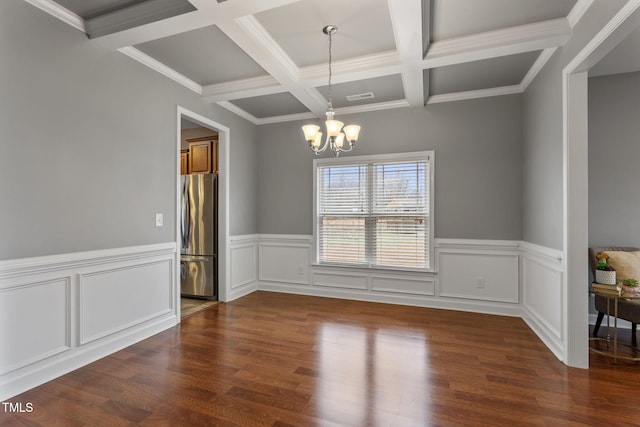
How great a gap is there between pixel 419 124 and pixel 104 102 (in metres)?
3.59

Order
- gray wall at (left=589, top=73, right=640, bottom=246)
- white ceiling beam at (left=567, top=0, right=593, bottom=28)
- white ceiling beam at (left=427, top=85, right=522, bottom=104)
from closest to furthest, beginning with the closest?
white ceiling beam at (left=567, top=0, right=593, bottom=28)
gray wall at (left=589, top=73, right=640, bottom=246)
white ceiling beam at (left=427, top=85, right=522, bottom=104)

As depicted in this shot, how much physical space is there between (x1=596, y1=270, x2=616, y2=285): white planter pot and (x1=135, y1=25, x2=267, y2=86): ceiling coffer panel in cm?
383

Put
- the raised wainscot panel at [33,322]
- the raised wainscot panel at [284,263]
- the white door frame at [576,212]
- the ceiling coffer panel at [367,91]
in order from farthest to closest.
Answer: the raised wainscot panel at [284,263]
the ceiling coffer panel at [367,91]
the white door frame at [576,212]
the raised wainscot panel at [33,322]

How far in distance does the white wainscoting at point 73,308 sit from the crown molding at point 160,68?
1858 millimetres

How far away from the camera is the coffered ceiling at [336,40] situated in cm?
234

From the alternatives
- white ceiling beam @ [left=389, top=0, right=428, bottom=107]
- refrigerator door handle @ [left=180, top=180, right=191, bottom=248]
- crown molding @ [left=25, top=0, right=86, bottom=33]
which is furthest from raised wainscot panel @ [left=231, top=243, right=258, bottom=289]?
white ceiling beam @ [left=389, top=0, right=428, bottom=107]

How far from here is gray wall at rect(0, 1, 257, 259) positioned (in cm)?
218

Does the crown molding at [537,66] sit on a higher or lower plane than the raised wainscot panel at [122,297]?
higher

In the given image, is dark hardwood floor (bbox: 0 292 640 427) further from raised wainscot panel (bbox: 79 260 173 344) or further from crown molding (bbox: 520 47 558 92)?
crown molding (bbox: 520 47 558 92)

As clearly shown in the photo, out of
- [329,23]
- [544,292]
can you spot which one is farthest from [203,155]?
[544,292]

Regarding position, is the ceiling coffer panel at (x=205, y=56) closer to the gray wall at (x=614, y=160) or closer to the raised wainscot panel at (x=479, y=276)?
the raised wainscot panel at (x=479, y=276)

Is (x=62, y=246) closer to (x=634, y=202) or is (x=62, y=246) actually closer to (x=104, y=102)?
(x=104, y=102)

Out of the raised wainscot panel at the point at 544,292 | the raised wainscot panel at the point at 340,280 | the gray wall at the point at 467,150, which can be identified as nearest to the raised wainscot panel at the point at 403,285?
the raised wainscot panel at the point at 340,280

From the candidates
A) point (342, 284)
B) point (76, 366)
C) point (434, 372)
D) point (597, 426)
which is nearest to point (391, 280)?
point (342, 284)
